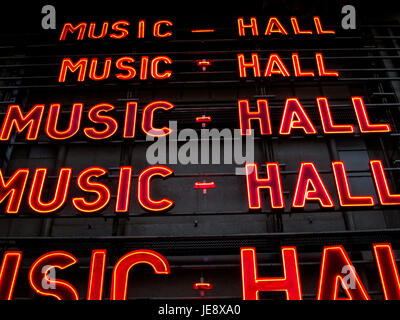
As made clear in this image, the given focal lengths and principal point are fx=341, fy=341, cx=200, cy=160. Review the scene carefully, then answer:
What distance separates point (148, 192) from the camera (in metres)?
7.18

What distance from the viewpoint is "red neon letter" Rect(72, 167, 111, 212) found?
707 centimetres

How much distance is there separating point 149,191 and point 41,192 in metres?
2.37

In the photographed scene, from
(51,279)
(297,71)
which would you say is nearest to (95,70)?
(297,71)

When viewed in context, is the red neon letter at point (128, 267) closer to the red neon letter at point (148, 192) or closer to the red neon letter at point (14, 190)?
the red neon letter at point (148, 192)

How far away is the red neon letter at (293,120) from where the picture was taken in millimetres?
8133

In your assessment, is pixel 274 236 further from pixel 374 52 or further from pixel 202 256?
pixel 374 52

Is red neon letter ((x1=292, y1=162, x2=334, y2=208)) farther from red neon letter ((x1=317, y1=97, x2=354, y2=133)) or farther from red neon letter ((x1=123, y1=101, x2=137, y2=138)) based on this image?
red neon letter ((x1=123, y1=101, x2=137, y2=138))

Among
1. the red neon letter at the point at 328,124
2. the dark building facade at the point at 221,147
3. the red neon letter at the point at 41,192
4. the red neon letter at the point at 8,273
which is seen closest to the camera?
the red neon letter at the point at 8,273

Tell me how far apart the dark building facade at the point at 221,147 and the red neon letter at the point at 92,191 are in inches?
6.5

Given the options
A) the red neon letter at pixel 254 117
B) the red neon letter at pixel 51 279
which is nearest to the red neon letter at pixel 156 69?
the red neon letter at pixel 254 117

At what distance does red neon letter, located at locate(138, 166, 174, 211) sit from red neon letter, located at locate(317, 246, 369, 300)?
314 cm

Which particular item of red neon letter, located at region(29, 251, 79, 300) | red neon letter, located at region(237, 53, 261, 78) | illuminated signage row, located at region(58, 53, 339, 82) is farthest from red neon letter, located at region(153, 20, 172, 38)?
red neon letter, located at region(29, 251, 79, 300)
